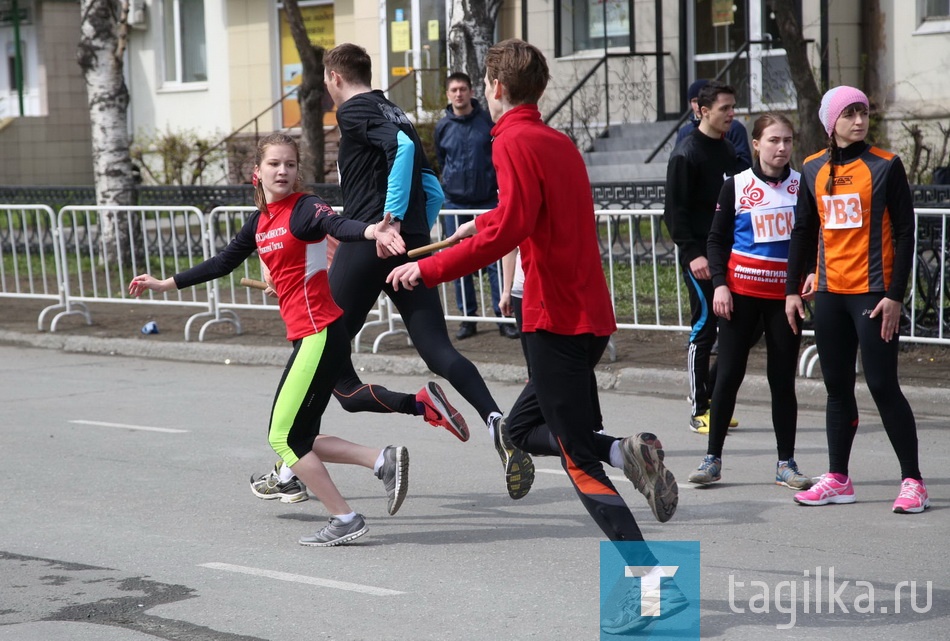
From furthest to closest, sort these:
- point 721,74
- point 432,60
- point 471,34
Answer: point 432,60 < point 721,74 < point 471,34

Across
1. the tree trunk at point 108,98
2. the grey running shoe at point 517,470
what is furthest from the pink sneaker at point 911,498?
the tree trunk at point 108,98

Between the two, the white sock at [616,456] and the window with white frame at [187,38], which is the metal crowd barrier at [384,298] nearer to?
the white sock at [616,456]

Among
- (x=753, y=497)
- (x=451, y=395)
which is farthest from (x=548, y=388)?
(x=451, y=395)

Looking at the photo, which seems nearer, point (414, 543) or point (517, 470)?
point (517, 470)

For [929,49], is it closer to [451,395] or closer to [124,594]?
[451,395]

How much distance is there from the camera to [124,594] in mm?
4879

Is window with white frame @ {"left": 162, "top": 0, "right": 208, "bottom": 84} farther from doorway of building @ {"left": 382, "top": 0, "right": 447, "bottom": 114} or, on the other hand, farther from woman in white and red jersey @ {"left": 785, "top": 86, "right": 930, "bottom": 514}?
woman in white and red jersey @ {"left": 785, "top": 86, "right": 930, "bottom": 514}

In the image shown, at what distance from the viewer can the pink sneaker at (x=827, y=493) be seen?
6059 millimetres

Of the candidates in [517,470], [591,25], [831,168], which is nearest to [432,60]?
[591,25]

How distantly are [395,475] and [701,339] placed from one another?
252 centimetres

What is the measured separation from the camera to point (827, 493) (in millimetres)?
6066

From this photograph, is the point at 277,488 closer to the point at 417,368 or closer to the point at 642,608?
the point at 642,608

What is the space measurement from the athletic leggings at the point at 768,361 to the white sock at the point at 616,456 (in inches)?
78.0

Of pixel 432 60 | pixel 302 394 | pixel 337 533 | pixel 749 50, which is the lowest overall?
pixel 337 533
